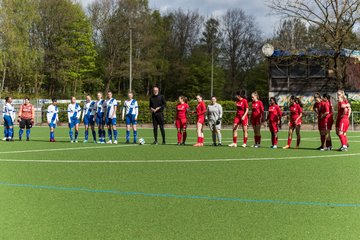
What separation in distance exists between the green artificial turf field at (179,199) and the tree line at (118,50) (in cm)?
5079

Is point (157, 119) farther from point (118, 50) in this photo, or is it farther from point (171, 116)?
point (118, 50)

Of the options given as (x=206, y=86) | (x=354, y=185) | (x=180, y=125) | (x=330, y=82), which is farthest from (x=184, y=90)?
(x=354, y=185)

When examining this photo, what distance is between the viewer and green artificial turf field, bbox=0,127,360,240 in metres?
5.84

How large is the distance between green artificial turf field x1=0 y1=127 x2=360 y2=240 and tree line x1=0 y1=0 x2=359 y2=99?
5079cm

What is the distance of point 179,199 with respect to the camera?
7.65m

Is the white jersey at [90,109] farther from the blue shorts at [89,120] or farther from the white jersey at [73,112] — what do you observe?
the white jersey at [73,112]

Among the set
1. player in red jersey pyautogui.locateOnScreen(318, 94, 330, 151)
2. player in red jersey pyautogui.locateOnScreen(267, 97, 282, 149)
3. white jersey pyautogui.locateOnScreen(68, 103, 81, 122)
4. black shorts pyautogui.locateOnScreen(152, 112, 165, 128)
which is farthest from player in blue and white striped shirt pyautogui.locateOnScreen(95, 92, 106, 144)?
player in red jersey pyautogui.locateOnScreen(318, 94, 330, 151)

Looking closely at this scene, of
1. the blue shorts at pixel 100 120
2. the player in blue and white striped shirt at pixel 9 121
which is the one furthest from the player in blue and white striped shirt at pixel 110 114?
the player in blue and white striped shirt at pixel 9 121

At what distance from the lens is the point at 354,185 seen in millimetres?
9016

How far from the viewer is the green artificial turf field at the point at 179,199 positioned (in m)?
5.84

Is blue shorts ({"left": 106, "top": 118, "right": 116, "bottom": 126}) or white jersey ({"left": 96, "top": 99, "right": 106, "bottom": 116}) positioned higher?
white jersey ({"left": 96, "top": 99, "right": 106, "bottom": 116})

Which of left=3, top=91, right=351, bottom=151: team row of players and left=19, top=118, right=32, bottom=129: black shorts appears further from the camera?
left=19, top=118, right=32, bottom=129: black shorts

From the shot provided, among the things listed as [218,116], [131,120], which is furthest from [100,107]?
[218,116]

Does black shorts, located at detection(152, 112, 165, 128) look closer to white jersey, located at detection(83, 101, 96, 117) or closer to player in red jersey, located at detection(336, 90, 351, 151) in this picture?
white jersey, located at detection(83, 101, 96, 117)
